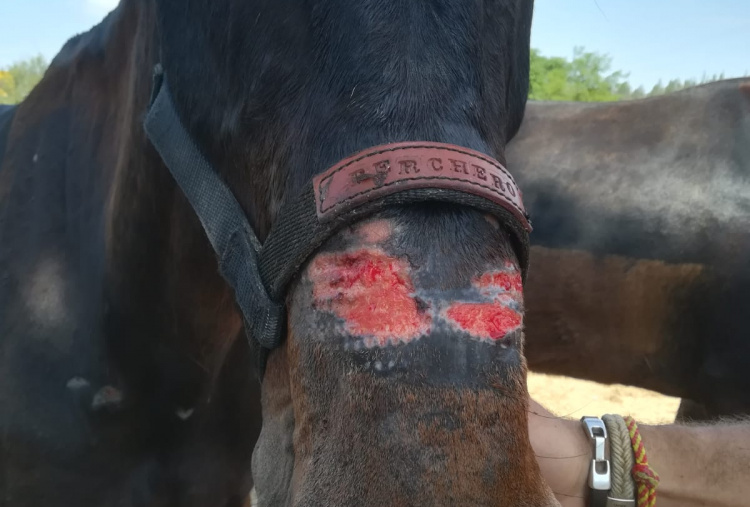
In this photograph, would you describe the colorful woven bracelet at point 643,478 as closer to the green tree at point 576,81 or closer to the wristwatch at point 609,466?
the wristwatch at point 609,466

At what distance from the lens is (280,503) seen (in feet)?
3.41

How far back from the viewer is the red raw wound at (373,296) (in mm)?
859

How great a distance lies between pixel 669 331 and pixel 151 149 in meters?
2.90

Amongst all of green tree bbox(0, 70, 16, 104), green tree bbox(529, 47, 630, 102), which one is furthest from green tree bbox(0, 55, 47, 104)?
green tree bbox(529, 47, 630, 102)

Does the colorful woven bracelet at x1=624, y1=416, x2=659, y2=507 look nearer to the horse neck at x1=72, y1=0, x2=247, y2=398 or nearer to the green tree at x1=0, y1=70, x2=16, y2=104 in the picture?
the horse neck at x1=72, y1=0, x2=247, y2=398

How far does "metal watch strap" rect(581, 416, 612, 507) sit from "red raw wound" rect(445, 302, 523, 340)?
816mm

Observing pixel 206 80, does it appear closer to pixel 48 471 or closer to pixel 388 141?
pixel 388 141

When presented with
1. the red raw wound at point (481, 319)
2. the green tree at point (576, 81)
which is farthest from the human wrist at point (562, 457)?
the green tree at point (576, 81)

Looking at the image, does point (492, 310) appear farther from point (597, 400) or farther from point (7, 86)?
point (7, 86)

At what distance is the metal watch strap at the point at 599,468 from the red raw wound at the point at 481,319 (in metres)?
0.82

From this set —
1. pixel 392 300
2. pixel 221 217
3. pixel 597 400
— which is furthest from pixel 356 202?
pixel 597 400

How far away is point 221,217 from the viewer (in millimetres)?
1295

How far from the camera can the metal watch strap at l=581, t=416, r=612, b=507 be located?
151 centimetres

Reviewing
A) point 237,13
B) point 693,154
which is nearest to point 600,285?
point 693,154
